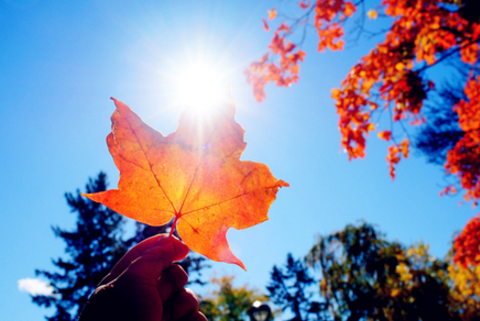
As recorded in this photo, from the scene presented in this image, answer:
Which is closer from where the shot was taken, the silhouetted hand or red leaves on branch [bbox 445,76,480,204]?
the silhouetted hand

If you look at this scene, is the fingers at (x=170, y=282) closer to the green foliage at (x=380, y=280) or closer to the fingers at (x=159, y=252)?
the fingers at (x=159, y=252)

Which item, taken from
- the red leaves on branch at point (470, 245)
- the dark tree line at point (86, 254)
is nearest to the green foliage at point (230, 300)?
the dark tree line at point (86, 254)

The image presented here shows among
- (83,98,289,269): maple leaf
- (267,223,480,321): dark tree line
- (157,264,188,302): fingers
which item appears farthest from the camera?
(267,223,480,321): dark tree line

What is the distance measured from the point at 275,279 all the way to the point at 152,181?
3555cm

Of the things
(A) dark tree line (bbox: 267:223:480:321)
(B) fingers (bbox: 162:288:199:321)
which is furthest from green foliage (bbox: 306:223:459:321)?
(B) fingers (bbox: 162:288:199:321)

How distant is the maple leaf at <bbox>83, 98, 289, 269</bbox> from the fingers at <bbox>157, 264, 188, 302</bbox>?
0.43 feet

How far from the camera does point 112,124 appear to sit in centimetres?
89

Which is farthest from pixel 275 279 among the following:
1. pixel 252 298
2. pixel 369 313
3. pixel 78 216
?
pixel 78 216

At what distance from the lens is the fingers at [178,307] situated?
1.05 m

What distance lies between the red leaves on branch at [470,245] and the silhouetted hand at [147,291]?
981 centimetres

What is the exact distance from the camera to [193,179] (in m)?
1.04

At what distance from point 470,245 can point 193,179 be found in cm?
A: 1014

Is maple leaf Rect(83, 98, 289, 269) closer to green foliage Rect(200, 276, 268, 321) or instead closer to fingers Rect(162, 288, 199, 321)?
fingers Rect(162, 288, 199, 321)

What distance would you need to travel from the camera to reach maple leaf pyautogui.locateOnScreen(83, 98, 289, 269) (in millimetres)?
921
